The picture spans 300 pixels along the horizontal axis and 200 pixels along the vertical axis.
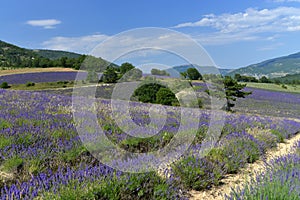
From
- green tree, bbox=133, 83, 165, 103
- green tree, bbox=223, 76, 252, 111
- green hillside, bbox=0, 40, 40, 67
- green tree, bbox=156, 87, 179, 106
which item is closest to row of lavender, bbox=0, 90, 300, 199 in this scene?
green tree, bbox=156, 87, 179, 106

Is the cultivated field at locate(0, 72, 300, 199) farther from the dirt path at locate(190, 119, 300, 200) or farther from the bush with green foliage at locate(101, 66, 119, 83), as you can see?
the bush with green foliage at locate(101, 66, 119, 83)

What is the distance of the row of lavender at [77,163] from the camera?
2.59 metres

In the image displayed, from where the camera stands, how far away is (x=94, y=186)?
259cm

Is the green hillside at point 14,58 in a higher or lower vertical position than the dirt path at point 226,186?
higher

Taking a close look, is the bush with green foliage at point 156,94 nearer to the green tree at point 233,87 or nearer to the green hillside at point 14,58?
the green tree at point 233,87

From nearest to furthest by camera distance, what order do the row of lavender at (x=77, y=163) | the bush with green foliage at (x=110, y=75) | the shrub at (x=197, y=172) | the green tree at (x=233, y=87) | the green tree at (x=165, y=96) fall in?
the row of lavender at (x=77, y=163) → the shrub at (x=197, y=172) → the green tree at (x=233, y=87) → the green tree at (x=165, y=96) → the bush with green foliage at (x=110, y=75)

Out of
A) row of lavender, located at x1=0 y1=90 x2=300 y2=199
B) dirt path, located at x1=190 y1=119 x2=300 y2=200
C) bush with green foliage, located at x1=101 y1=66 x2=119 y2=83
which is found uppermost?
bush with green foliage, located at x1=101 y1=66 x2=119 y2=83

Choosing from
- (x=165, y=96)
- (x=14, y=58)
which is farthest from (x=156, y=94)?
(x=14, y=58)

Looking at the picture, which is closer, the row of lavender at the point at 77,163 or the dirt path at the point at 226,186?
the row of lavender at the point at 77,163

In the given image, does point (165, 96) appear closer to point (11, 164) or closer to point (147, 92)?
point (147, 92)

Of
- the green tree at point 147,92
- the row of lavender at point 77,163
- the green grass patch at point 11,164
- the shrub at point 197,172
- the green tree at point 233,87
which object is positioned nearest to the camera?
the row of lavender at point 77,163

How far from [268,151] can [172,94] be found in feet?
22.3

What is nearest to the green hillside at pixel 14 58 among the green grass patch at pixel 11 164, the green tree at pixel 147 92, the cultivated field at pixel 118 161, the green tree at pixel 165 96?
the green tree at pixel 147 92

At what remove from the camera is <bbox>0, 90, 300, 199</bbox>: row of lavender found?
2595 mm
